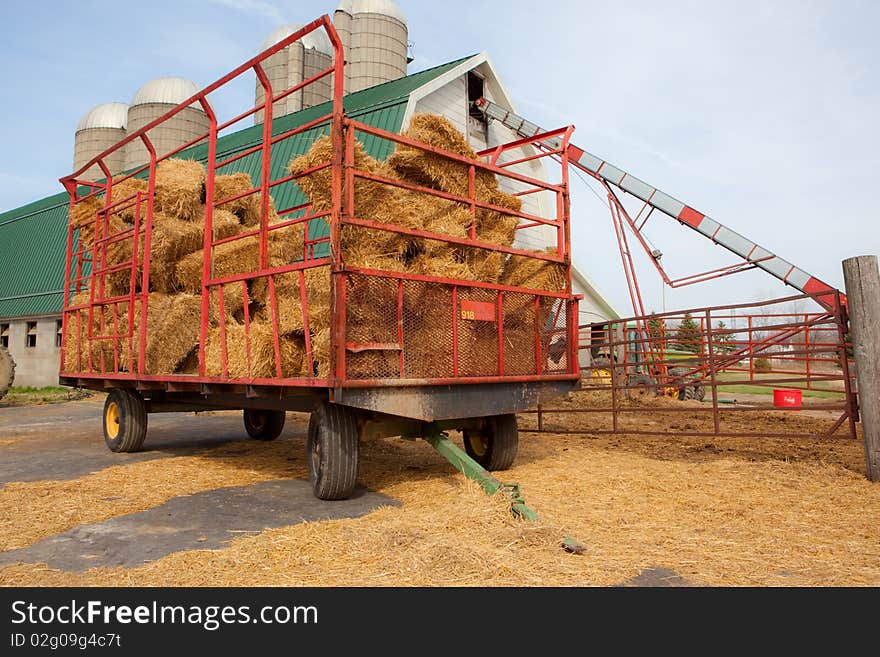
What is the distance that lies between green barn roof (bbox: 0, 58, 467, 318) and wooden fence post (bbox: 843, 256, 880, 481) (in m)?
11.0

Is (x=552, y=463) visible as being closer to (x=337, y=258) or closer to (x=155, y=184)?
(x=337, y=258)

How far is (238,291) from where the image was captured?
702cm

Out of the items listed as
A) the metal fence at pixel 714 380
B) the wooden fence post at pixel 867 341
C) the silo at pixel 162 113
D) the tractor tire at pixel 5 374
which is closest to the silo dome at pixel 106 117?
the silo at pixel 162 113

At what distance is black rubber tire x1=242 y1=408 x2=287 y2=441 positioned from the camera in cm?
1023

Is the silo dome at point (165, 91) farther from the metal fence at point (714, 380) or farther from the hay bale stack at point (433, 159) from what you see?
the hay bale stack at point (433, 159)

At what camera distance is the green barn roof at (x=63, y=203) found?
1794 cm

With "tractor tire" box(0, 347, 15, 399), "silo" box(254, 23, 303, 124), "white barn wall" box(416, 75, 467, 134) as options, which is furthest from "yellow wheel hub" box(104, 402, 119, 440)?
"silo" box(254, 23, 303, 124)

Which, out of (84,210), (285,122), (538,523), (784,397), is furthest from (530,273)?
(285,122)

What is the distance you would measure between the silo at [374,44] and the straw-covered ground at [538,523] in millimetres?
23163

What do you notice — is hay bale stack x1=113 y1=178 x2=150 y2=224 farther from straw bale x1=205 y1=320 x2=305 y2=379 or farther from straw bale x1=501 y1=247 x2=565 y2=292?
straw bale x1=501 y1=247 x2=565 y2=292

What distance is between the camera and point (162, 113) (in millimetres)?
31719

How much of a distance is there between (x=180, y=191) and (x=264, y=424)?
3986 millimetres

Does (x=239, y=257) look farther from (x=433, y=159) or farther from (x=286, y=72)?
(x=286, y=72)

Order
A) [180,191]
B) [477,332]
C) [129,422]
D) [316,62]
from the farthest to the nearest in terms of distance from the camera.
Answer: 1. [316,62]
2. [129,422]
3. [180,191]
4. [477,332]
